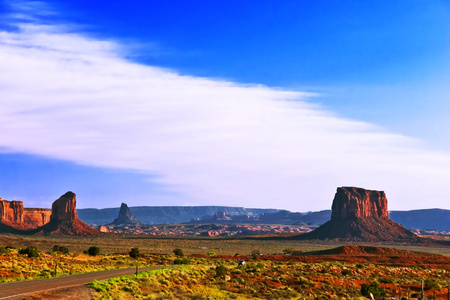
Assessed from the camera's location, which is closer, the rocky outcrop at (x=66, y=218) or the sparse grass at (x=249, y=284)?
the sparse grass at (x=249, y=284)

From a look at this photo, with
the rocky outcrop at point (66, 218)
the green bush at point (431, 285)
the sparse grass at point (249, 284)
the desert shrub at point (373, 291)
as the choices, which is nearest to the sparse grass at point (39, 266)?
the sparse grass at point (249, 284)

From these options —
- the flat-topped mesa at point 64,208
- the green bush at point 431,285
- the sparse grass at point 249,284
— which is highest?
the flat-topped mesa at point 64,208

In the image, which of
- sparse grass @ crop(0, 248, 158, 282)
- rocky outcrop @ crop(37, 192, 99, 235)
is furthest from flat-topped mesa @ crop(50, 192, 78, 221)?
sparse grass @ crop(0, 248, 158, 282)

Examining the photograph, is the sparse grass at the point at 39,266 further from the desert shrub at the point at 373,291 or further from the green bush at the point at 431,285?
the green bush at the point at 431,285

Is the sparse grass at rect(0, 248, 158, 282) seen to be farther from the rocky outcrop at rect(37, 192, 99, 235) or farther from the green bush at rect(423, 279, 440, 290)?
the rocky outcrop at rect(37, 192, 99, 235)

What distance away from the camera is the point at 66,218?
7667 inches

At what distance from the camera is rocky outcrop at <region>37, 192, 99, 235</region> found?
7392 inches

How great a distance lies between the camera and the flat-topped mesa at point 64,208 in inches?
7618

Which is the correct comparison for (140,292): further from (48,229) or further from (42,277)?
(48,229)

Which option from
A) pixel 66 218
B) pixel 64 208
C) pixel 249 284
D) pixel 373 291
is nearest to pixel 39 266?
pixel 249 284

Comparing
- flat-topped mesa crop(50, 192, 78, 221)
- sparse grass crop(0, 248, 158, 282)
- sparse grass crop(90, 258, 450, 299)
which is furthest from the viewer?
flat-topped mesa crop(50, 192, 78, 221)

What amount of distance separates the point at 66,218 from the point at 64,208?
13.0ft

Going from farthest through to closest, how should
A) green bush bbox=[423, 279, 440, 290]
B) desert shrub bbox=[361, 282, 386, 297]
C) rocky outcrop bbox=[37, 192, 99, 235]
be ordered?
rocky outcrop bbox=[37, 192, 99, 235] < green bush bbox=[423, 279, 440, 290] < desert shrub bbox=[361, 282, 386, 297]

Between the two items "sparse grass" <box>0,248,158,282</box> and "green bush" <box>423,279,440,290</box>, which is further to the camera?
"green bush" <box>423,279,440,290</box>
